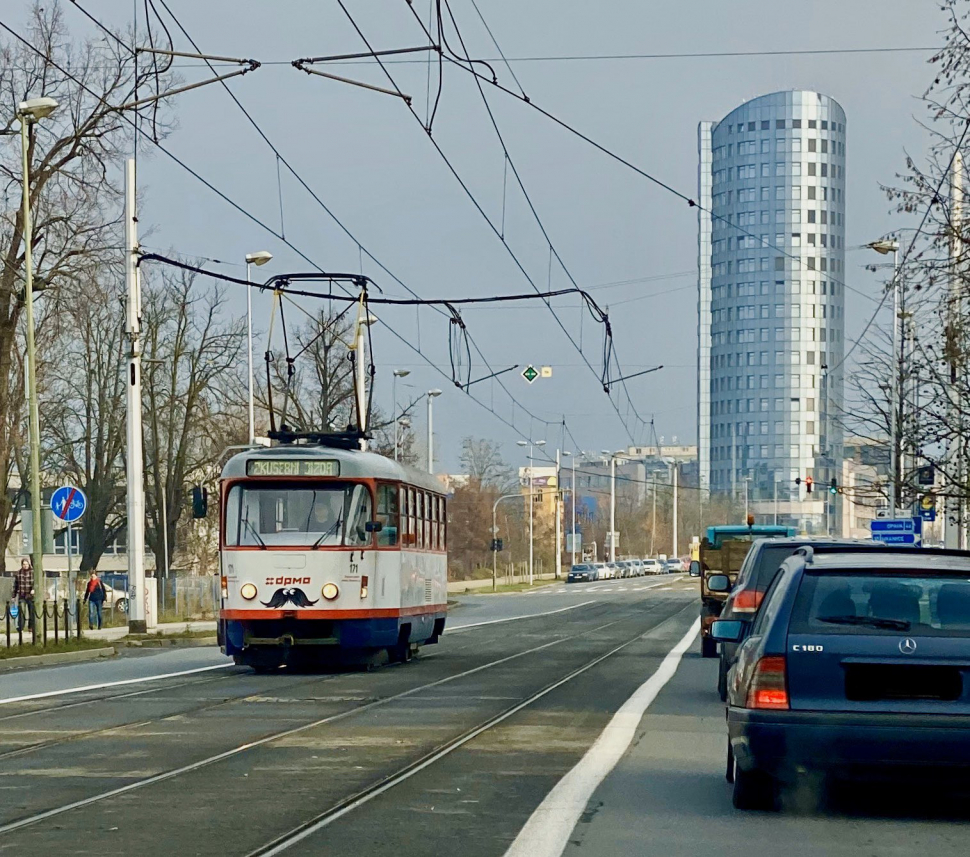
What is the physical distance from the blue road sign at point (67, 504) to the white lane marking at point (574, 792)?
14.5 meters

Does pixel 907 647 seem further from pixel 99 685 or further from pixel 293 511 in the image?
pixel 293 511

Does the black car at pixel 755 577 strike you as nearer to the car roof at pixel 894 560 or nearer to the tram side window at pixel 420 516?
the car roof at pixel 894 560

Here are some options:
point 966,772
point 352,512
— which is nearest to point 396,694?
point 352,512

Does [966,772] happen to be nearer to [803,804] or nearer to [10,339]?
[803,804]

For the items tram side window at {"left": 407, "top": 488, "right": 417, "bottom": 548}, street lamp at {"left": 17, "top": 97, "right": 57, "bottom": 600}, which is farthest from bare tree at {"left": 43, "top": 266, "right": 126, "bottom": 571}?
tram side window at {"left": 407, "top": 488, "right": 417, "bottom": 548}

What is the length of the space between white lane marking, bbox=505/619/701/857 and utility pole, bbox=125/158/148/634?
15.9m

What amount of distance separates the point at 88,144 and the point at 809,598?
104 ft

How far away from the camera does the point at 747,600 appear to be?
52.5ft

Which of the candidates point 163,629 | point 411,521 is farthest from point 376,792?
point 163,629

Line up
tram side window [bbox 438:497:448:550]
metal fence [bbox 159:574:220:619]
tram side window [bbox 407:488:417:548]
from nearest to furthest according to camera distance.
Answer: tram side window [bbox 407:488:417:548] → tram side window [bbox 438:497:448:550] → metal fence [bbox 159:574:220:619]

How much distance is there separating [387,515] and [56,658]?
6.97 meters

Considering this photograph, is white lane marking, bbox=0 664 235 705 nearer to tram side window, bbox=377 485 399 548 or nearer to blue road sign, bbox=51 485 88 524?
tram side window, bbox=377 485 399 548

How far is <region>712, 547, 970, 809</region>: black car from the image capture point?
8.10 metres

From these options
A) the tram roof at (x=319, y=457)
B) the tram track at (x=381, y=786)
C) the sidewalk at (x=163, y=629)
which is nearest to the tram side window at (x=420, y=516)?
the tram roof at (x=319, y=457)
